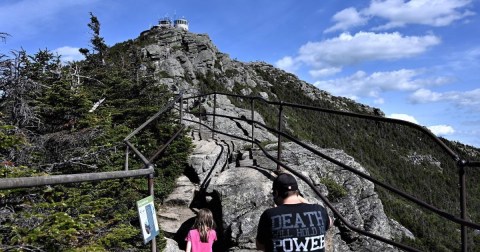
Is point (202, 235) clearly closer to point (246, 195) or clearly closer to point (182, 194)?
point (246, 195)

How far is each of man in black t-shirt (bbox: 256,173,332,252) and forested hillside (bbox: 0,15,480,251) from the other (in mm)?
2904

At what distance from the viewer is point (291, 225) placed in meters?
2.97

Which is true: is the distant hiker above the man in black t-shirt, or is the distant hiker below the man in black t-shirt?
below

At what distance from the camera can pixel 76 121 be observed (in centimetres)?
1068

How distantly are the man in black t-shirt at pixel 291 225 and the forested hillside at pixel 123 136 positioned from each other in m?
2.90

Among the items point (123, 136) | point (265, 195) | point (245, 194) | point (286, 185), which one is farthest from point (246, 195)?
point (123, 136)

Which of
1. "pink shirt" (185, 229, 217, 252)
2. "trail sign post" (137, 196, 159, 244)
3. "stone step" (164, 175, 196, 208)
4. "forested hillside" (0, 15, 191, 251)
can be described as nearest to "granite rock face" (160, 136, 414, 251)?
"stone step" (164, 175, 196, 208)

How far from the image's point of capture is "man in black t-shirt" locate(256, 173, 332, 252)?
2.96 m

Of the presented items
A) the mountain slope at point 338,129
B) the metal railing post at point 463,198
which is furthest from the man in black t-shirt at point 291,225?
the mountain slope at point 338,129

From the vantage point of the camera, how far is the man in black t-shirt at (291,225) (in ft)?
9.73

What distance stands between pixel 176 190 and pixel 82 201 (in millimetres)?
2327

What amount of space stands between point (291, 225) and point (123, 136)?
8.52m

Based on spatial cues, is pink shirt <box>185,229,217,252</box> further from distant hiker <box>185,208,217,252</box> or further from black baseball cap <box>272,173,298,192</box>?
black baseball cap <box>272,173,298,192</box>

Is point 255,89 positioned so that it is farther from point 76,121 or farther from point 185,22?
point 76,121
